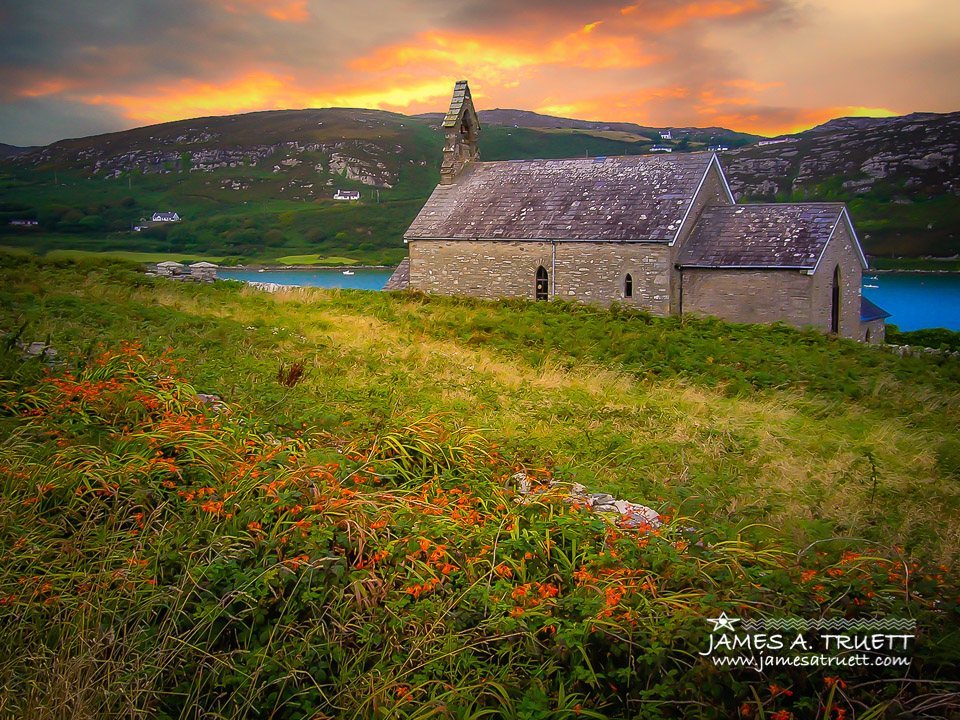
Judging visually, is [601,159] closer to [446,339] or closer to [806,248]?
[806,248]

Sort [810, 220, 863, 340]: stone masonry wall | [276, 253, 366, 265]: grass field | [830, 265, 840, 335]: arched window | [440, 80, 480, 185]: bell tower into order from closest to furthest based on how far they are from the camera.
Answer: [810, 220, 863, 340]: stone masonry wall → [830, 265, 840, 335]: arched window → [440, 80, 480, 185]: bell tower → [276, 253, 366, 265]: grass field

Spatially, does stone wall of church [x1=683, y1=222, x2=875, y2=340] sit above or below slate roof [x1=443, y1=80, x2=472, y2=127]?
below

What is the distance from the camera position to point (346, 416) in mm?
8969

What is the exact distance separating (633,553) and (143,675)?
3845 mm

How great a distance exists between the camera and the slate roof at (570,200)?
2672 centimetres

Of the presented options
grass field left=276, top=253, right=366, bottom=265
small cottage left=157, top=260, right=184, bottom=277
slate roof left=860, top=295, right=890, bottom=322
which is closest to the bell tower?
small cottage left=157, top=260, right=184, bottom=277

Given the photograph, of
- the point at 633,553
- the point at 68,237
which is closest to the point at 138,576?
the point at 633,553

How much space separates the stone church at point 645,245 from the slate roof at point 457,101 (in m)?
3.96

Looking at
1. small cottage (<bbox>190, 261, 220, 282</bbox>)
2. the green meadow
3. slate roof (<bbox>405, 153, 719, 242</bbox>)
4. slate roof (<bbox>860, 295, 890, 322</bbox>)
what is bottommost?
the green meadow

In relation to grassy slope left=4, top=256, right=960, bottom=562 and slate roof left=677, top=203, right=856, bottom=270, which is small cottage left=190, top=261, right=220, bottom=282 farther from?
slate roof left=677, top=203, right=856, bottom=270

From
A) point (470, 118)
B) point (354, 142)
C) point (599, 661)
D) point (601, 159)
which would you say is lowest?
point (599, 661)

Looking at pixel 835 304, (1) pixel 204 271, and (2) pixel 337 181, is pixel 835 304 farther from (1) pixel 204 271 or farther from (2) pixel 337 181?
(2) pixel 337 181

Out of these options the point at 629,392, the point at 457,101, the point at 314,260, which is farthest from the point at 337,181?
the point at 629,392

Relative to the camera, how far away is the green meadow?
4.19 metres
